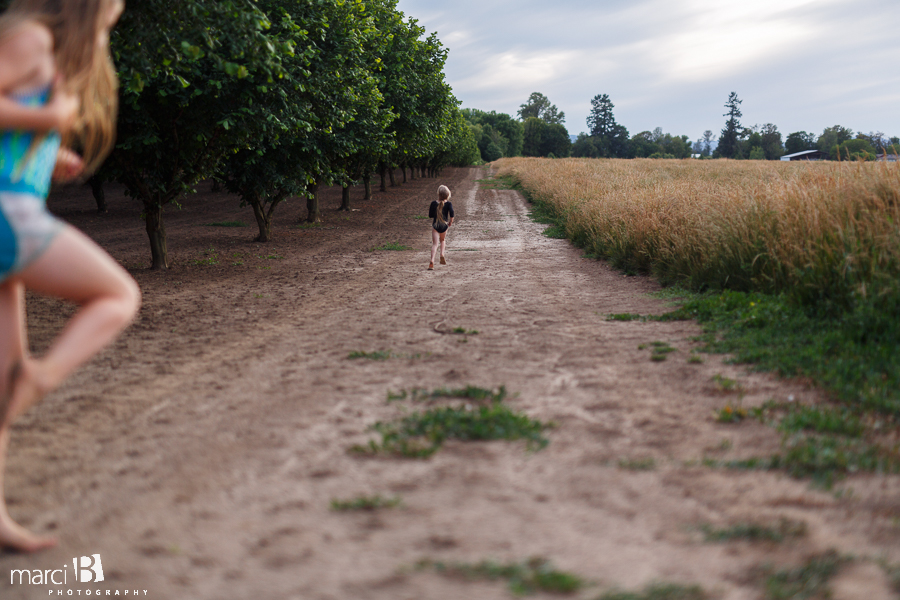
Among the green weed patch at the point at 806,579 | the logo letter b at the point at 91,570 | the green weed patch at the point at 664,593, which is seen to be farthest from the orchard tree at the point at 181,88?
the green weed patch at the point at 806,579

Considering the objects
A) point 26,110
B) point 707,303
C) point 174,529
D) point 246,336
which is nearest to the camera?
point 26,110

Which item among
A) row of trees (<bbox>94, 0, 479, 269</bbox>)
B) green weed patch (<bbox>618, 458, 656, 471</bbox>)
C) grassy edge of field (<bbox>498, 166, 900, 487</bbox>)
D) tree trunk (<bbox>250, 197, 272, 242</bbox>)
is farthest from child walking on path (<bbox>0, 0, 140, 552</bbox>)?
tree trunk (<bbox>250, 197, 272, 242</bbox>)

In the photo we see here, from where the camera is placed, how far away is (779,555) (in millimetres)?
2385

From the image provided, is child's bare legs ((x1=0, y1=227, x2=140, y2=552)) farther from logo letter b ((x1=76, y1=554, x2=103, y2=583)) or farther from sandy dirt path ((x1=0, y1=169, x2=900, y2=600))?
sandy dirt path ((x1=0, y1=169, x2=900, y2=600))

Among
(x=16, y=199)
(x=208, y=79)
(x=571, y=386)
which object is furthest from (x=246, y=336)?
(x=208, y=79)

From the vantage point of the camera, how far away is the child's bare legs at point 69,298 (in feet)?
6.91

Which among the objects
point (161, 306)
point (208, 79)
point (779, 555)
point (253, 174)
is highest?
point (208, 79)

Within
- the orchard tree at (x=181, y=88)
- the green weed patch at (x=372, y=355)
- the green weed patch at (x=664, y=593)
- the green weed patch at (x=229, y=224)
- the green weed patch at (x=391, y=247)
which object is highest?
the orchard tree at (x=181, y=88)

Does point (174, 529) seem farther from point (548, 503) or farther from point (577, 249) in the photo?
point (577, 249)

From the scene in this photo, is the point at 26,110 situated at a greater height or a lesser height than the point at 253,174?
lesser

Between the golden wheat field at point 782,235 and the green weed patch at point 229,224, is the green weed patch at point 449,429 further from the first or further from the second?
the green weed patch at point 229,224

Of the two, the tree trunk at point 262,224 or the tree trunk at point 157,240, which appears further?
the tree trunk at point 262,224

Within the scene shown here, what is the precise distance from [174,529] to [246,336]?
401cm

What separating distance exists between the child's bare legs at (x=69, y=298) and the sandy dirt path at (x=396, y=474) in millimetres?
813
